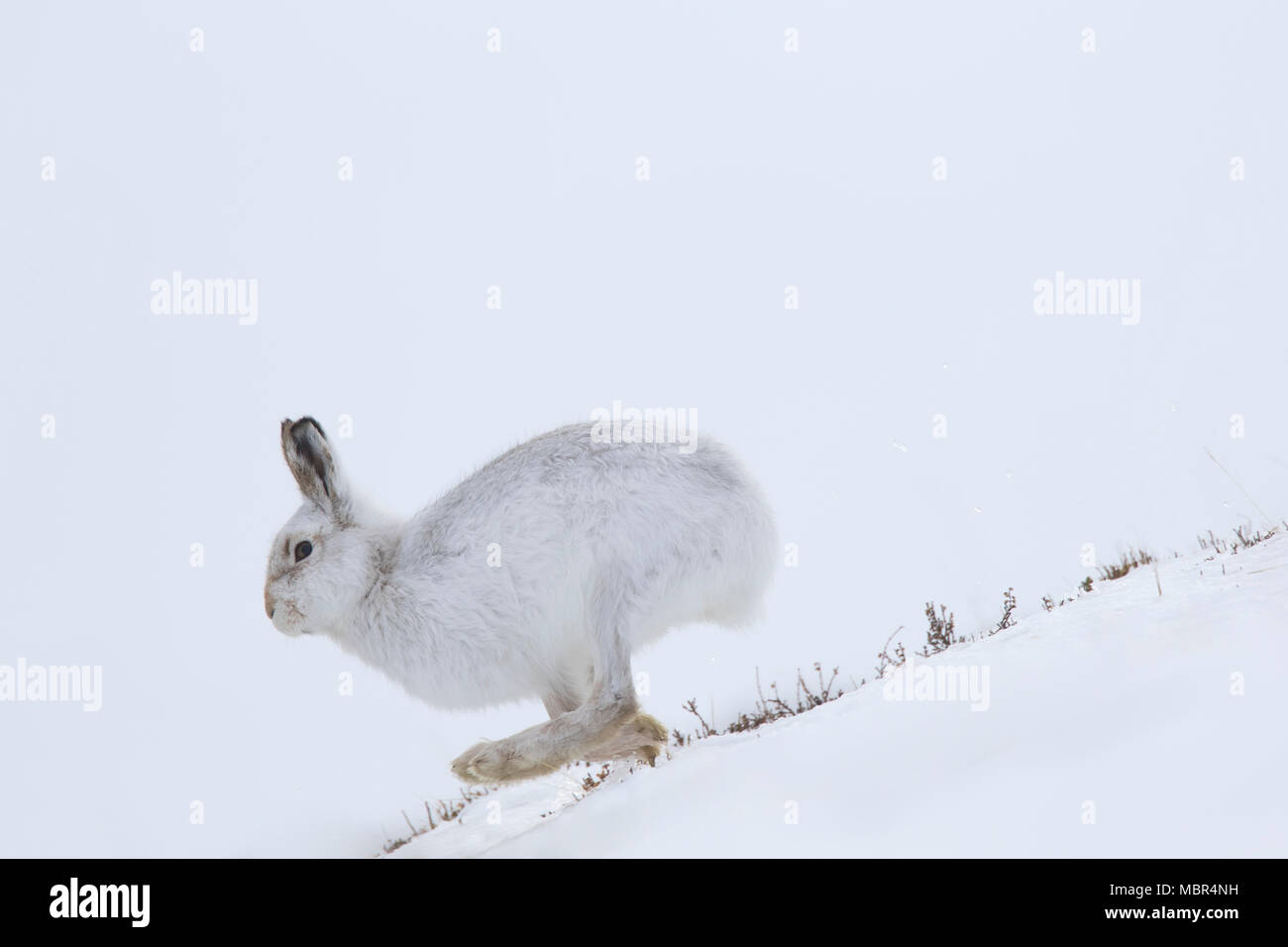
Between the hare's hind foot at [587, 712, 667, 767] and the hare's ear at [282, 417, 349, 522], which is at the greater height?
the hare's ear at [282, 417, 349, 522]

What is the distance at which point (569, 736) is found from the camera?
15.0ft

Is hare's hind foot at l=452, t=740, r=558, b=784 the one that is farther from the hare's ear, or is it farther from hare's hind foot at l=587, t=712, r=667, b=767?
the hare's ear

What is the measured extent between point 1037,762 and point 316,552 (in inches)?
126

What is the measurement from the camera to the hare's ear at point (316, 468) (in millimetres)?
5227

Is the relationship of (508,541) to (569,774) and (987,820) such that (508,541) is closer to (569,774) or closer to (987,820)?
(569,774)

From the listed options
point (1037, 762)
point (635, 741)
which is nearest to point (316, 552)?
point (635, 741)

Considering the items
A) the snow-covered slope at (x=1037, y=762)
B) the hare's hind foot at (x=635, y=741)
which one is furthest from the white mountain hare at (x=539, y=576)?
the snow-covered slope at (x=1037, y=762)

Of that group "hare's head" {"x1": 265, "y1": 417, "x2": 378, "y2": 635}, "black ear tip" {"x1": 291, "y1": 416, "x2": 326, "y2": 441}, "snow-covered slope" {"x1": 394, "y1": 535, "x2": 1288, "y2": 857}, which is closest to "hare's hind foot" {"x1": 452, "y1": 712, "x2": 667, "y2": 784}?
"snow-covered slope" {"x1": 394, "y1": 535, "x2": 1288, "y2": 857}

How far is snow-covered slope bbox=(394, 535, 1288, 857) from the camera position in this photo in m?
3.10

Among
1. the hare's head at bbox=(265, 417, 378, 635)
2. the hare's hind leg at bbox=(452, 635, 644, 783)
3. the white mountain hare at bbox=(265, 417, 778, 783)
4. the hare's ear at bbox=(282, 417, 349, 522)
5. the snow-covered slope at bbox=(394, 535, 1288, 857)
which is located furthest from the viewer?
the hare's ear at bbox=(282, 417, 349, 522)

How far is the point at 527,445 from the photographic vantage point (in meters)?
5.13

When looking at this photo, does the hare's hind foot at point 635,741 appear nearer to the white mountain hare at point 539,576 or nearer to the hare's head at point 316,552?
the white mountain hare at point 539,576
